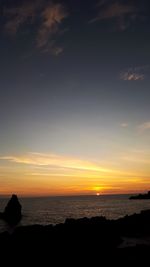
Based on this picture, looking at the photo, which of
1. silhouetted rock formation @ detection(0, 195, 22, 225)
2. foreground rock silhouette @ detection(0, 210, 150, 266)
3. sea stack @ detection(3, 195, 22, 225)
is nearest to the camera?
foreground rock silhouette @ detection(0, 210, 150, 266)

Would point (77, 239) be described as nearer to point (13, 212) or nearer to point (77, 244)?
point (77, 244)

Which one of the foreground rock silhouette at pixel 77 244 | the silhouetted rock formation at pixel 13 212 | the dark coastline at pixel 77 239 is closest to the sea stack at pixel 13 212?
the silhouetted rock formation at pixel 13 212

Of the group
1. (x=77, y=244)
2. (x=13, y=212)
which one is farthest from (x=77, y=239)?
(x=13, y=212)

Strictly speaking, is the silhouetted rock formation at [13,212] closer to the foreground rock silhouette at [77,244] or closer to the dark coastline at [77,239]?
the dark coastline at [77,239]

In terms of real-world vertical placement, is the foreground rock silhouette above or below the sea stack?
below

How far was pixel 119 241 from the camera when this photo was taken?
44.7 metres

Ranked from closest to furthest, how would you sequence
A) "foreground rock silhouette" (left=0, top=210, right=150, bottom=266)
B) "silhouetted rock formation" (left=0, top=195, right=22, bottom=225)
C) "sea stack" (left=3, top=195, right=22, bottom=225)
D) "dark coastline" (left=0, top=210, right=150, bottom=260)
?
"foreground rock silhouette" (left=0, top=210, right=150, bottom=266), "dark coastline" (left=0, top=210, right=150, bottom=260), "sea stack" (left=3, top=195, right=22, bottom=225), "silhouetted rock formation" (left=0, top=195, right=22, bottom=225)

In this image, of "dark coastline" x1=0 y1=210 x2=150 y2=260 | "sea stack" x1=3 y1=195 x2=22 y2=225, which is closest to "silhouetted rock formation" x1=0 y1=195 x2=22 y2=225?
"sea stack" x1=3 y1=195 x2=22 y2=225

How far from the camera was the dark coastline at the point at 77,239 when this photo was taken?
35.3 meters

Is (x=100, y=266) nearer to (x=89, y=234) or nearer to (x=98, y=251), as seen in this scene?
(x=98, y=251)

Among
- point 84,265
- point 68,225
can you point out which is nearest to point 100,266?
point 84,265

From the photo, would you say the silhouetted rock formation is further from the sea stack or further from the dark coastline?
the dark coastline

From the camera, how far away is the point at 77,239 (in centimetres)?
4144

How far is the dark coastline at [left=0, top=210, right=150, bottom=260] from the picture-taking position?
35.3m
